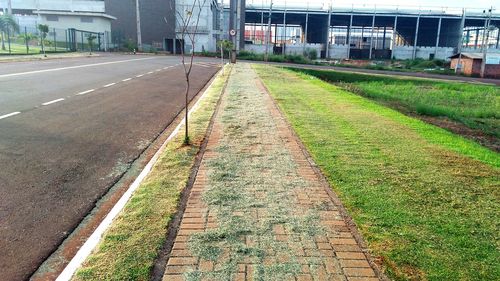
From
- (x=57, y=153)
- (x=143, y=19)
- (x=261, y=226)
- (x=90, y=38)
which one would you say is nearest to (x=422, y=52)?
(x=143, y=19)

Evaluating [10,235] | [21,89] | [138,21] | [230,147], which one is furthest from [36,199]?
[138,21]

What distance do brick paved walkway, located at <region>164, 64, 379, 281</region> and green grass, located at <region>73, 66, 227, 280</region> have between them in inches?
7.8

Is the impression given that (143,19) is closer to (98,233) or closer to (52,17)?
(52,17)

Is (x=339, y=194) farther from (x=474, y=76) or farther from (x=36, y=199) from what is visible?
(x=474, y=76)

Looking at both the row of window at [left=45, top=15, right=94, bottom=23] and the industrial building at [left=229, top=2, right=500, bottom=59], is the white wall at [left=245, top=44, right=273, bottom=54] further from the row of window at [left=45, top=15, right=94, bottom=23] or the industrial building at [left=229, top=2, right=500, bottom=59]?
the row of window at [left=45, top=15, right=94, bottom=23]

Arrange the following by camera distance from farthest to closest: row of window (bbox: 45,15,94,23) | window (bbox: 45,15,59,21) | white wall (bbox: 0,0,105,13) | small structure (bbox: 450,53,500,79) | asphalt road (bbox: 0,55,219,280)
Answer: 1. white wall (bbox: 0,0,105,13)
2. window (bbox: 45,15,59,21)
3. row of window (bbox: 45,15,94,23)
4. small structure (bbox: 450,53,500,79)
5. asphalt road (bbox: 0,55,219,280)

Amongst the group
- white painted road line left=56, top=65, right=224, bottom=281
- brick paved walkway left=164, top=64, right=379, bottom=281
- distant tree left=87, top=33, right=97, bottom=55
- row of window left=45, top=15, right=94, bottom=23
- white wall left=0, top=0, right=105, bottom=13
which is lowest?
white painted road line left=56, top=65, right=224, bottom=281

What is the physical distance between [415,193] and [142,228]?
10.7 ft

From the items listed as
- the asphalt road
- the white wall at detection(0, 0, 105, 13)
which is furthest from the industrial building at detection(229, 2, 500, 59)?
the asphalt road

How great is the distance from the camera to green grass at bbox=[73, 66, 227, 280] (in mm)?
3436

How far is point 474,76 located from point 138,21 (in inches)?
1781

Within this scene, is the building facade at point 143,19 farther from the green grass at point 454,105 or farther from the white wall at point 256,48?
the green grass at point 454,105

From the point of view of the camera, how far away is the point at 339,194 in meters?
5.25

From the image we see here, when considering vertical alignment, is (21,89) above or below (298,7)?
below
